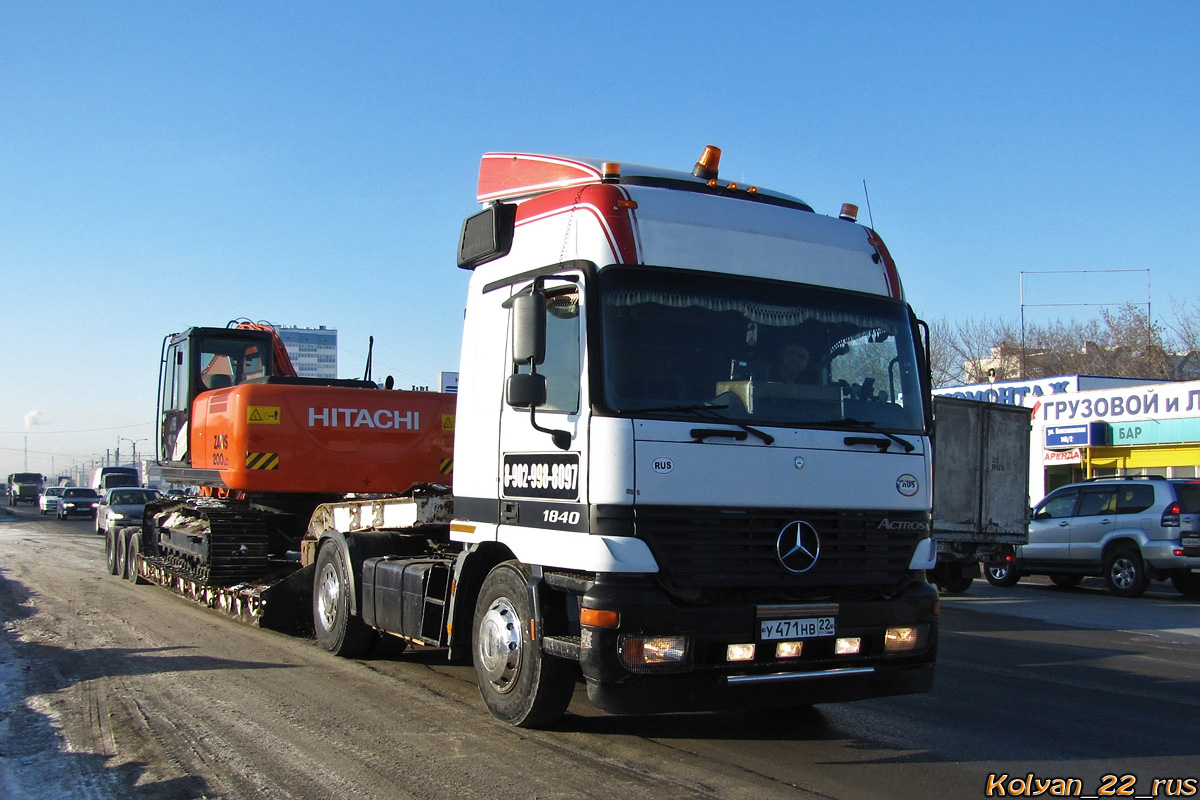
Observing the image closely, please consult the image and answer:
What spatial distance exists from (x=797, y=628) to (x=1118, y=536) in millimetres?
13685

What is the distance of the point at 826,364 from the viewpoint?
6.21 m

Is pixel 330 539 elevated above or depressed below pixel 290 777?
above

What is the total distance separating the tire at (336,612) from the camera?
8.86 m

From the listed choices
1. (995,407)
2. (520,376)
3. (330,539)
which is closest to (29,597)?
(330,539)

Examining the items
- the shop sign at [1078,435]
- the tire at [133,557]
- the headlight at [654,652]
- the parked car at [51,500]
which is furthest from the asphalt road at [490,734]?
the parked car at [51,500]

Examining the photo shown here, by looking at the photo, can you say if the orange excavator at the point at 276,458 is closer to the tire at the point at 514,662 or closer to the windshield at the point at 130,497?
the tire at the point at 514,662

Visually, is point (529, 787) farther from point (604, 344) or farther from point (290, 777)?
point (604, 344)

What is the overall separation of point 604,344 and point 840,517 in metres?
1.70

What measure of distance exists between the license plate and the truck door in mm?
1131

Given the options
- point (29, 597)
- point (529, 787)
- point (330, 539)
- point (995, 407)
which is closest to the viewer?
point (529, 787)

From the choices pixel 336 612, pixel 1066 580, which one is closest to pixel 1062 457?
pixel 1066 580

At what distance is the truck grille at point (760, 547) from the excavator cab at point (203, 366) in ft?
31.2

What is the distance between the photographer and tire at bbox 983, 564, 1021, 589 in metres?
18.5

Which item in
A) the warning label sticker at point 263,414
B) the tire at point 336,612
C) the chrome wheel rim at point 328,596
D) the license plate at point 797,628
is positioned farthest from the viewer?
the warning label sticker at point 263,414
